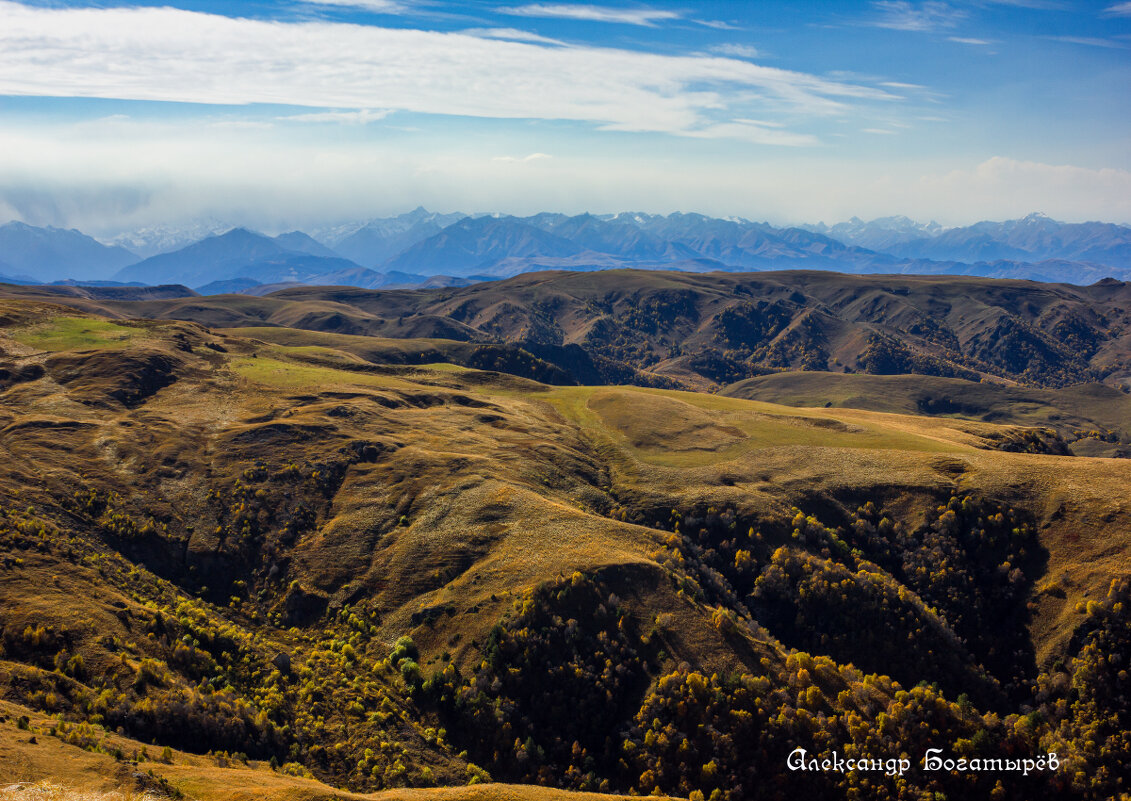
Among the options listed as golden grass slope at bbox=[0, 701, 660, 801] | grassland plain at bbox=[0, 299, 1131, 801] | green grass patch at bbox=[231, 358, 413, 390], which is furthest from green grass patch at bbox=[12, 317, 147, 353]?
golden grass slope at bbox=[0, 701, 660, 801]

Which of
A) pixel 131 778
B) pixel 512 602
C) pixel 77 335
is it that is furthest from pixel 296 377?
pixel 131 778

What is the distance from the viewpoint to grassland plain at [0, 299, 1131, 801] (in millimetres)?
69625

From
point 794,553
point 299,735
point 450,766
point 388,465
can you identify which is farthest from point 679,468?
point 299,735

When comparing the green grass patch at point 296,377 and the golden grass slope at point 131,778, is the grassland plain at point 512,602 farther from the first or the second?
the green grass patch at point 296,377

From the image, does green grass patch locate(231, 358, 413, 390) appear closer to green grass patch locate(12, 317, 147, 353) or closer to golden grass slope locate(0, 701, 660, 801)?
green grass patch locate(12, 317, 147, 353)

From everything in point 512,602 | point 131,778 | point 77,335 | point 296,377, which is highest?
point 77,335

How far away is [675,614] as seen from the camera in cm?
9369

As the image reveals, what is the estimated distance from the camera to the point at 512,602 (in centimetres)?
9312

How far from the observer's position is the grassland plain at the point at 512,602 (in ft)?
228

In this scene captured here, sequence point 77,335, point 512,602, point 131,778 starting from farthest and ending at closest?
point 77,335, point 512,602, point 131,778

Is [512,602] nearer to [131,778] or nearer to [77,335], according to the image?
[131,778]

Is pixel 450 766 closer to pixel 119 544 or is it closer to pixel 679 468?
pixel 119 544

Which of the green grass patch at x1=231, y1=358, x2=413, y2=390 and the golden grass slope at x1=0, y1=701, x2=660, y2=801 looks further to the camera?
the green grass patch at x1=231, y1=358, x2=413, y2=390

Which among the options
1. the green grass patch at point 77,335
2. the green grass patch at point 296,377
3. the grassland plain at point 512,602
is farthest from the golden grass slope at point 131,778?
the green grass patch at point 77,335
